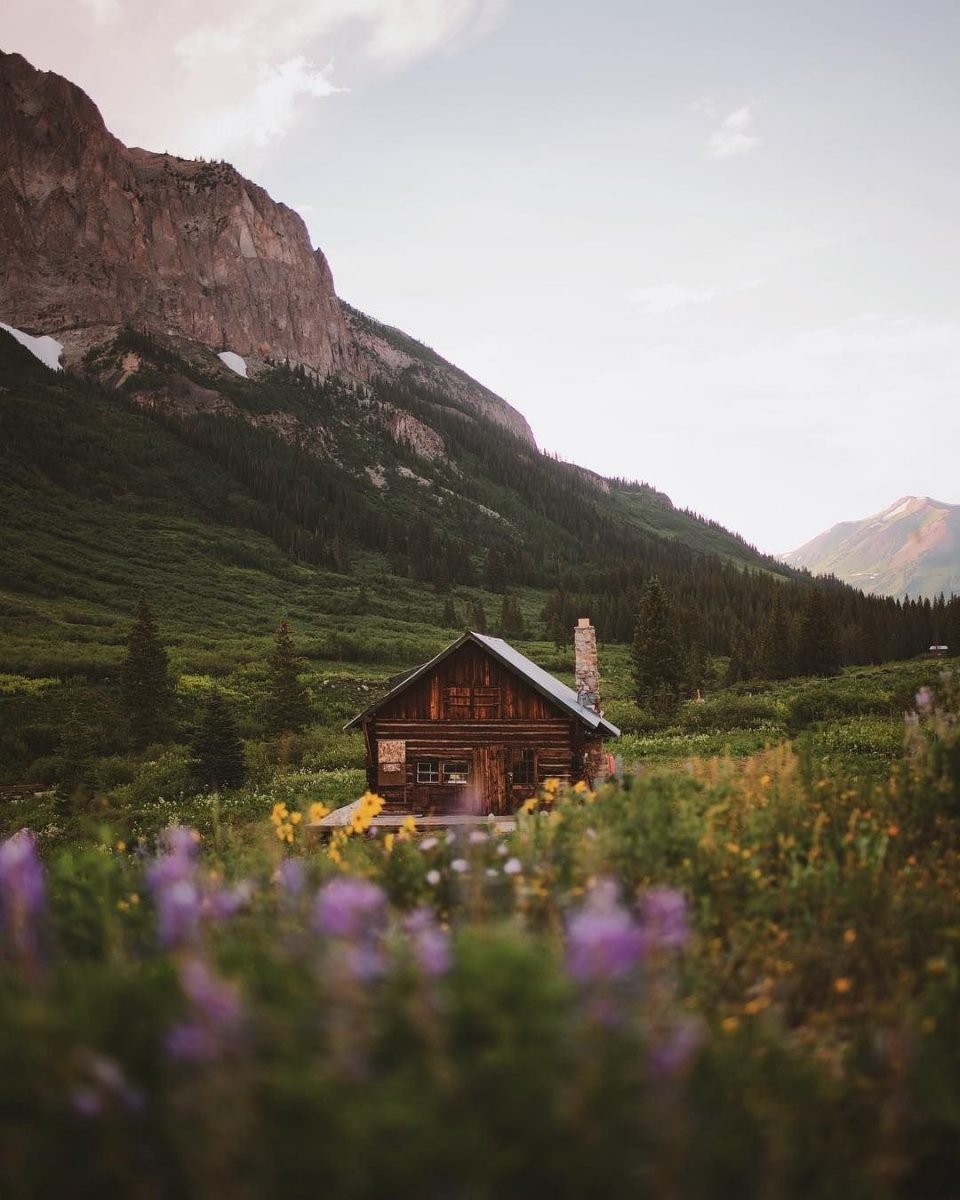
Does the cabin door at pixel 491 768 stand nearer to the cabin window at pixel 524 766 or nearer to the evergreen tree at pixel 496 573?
the cabin window at pixel 524 766

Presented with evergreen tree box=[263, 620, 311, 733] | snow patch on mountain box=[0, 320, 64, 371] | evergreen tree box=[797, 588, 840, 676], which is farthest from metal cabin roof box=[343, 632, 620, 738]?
snow patch on mountain box=[0, 320, 64, 371]

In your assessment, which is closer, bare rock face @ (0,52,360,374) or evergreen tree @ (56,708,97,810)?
evergreen tree @ (56,708,97,810)

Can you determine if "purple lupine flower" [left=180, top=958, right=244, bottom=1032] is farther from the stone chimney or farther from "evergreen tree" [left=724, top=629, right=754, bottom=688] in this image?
"evergreen tree" [left=724, top=629, right=754, bottom=688]

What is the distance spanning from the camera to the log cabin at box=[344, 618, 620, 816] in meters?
21.0

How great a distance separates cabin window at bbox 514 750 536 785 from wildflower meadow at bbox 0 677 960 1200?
53.8 feet

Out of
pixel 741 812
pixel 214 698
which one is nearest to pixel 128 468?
pixel 214 698

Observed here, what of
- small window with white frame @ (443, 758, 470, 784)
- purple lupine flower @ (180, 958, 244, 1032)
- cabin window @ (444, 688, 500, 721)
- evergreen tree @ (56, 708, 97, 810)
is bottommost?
evergreen tree @ (56, 708, 97, 810)

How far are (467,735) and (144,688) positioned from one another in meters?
30.1

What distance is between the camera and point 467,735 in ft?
69.5

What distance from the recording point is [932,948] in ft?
14.8

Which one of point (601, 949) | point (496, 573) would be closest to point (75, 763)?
point (601, 949)

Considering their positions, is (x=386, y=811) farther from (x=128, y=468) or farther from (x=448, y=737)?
(x=128, y=468)

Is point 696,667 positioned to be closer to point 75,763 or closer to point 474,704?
point 75,763

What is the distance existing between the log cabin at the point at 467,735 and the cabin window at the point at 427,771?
0.03 meters
